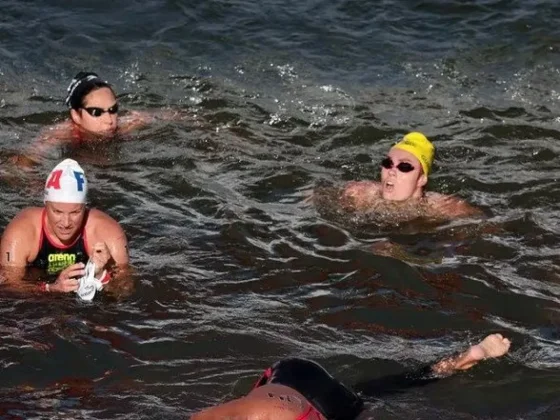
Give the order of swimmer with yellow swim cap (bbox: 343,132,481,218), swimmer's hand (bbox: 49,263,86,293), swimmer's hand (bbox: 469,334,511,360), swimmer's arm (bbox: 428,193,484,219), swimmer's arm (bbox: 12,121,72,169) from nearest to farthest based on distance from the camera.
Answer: swimmer's hand (bbox: 469,334,511,360) < swimmer's hand (bbox: 49,263,86,293) < swimmer with yellow swim cap (bbox: 343,132,481,218) < swimmer's arm (bbox: 428,193,484,219) < swimmer's arm (bbox: 12,121,72,169)

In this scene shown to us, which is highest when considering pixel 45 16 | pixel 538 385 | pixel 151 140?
pixel 45 16

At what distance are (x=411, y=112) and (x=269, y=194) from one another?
3.46 m

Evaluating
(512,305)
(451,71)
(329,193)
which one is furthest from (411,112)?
(512,305)

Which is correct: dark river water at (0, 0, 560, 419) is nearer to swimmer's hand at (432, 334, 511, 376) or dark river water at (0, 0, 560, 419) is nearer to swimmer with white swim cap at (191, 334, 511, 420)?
swimmer's hand at (432, 334, 511, 376)

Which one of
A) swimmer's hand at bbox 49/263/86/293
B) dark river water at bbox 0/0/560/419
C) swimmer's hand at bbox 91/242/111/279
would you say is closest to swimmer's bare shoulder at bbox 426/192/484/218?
dark river water at bbox 0/0/560/419

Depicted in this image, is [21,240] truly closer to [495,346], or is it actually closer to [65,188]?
[65,188]

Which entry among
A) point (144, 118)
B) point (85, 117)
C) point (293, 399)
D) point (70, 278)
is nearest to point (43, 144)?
point (85, 117)

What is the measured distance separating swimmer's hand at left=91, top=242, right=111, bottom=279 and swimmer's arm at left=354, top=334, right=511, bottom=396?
2408mm

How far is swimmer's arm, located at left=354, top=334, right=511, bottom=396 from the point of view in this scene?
828cm

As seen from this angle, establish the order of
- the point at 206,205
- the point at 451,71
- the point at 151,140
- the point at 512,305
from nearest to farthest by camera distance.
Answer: the point at 512,305, the point at 206,205, the point at 151,140, the point at 451,71

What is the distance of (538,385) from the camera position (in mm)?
8727

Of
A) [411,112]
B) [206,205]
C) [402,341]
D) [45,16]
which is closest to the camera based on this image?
[402,341]

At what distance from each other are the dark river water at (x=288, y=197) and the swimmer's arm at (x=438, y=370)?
4.6 inches

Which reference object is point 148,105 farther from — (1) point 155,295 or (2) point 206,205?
(1) point 155,295
